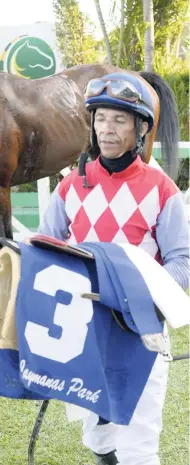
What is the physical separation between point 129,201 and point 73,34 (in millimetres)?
8353

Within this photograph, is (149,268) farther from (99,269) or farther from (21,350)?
(21,350)

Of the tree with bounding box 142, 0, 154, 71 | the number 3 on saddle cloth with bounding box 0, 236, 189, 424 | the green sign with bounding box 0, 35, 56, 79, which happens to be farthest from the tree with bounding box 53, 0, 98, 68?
the number 3 on saddle cloth with bounding box 0, 236, 189, 424

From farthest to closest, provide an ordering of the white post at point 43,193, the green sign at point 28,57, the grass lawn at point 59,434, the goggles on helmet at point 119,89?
the green sign at point 28,57 < the white post at point 43,193 < the grass lawn at point 59,434 < the goggles on helmet at point 119,89

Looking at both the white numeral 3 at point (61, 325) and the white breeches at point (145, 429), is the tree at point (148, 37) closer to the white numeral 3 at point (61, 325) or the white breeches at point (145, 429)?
the white breeches at point (145, 429)

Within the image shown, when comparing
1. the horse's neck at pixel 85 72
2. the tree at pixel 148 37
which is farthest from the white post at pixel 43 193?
the tree at pixel 148 37

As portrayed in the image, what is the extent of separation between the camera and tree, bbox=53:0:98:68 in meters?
9.44

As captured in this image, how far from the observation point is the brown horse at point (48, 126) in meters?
4.80

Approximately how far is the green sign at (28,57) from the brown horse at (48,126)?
3897mm

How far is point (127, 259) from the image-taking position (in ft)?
5.01

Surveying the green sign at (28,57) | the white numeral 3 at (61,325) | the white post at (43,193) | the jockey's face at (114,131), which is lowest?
the white post at (43,193)

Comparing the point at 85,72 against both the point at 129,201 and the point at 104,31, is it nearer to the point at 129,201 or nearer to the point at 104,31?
the point at 129,201

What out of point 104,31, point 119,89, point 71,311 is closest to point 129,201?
point 119,89

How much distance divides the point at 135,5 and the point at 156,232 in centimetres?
843

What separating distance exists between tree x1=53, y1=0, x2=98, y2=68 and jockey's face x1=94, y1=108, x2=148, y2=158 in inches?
308
